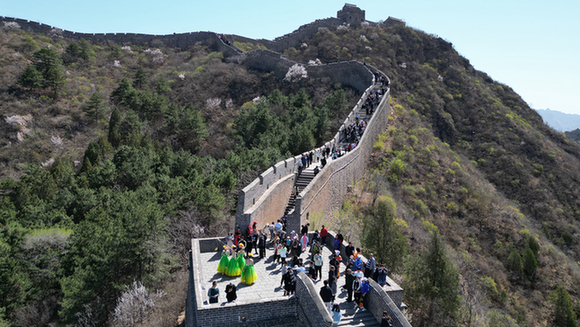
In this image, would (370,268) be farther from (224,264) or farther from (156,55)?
(156,55)

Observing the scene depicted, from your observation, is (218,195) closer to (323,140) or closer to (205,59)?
(323,140)

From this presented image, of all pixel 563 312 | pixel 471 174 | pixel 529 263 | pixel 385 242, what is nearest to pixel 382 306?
pixel 385 242

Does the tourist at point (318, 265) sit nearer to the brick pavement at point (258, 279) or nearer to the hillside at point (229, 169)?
the brick pavement at point (258, 279)

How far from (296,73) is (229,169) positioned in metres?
26.0

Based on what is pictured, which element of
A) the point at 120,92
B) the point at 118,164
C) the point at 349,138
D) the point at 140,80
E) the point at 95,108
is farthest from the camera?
the point at 140,80

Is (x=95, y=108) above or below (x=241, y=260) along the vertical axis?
above

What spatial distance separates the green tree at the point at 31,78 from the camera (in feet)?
136

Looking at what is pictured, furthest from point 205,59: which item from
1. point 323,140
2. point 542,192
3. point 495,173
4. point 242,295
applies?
point 242,295

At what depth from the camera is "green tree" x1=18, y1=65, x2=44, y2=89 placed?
4159 centimetres

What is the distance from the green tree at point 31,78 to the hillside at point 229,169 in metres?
0.37

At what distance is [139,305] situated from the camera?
13672 mm

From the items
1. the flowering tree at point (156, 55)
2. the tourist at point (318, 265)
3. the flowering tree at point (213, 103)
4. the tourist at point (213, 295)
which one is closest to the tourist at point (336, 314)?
the tourist at point (318, 265)

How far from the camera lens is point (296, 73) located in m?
45.4

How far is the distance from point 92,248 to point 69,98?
33214 mm
